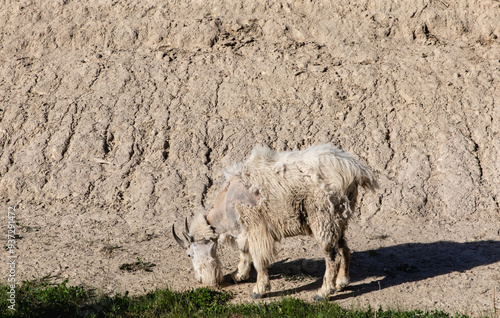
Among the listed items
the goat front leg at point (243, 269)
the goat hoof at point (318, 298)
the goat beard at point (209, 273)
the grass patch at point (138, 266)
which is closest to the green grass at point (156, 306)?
the goat hoof at point (318, 298)

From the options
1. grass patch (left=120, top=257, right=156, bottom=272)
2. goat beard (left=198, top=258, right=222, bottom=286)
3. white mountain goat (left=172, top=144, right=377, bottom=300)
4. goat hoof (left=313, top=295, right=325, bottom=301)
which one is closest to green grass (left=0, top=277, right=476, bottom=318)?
goat hoof (left=313, top=295, right=325, bottom=301)

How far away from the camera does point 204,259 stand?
21.1ft

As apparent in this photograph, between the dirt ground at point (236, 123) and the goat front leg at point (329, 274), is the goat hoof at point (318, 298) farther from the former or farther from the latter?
the dirt ground at point (236, 123)

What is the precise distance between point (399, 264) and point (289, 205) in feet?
6.90

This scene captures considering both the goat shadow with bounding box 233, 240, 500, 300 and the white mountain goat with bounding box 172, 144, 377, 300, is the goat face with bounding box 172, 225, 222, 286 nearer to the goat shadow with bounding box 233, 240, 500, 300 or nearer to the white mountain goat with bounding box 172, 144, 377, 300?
the white mountain goat with bounding box 172, 144, 377, 300

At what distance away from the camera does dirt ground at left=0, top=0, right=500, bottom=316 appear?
734 cm

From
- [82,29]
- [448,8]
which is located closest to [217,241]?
[82,29]

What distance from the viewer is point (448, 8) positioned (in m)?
10.5

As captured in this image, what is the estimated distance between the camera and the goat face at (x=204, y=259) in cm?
643

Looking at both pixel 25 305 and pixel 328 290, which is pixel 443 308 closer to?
pixel 328 290

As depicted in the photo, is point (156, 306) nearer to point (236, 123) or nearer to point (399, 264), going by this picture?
point (399, 264)

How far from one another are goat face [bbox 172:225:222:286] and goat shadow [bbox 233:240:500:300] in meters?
0.64

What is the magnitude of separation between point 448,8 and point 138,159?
6.89 metres

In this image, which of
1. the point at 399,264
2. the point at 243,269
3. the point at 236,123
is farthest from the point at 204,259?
the point at 236,123
